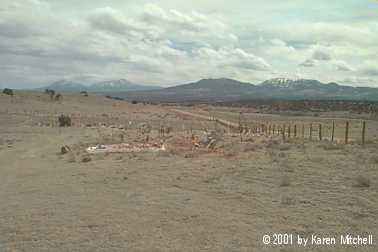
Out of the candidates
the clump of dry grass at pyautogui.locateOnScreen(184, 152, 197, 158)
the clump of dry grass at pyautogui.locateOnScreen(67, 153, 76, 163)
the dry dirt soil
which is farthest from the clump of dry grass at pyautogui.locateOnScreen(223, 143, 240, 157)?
the clump of dry grass at pyautogui.locateOnScreen(67, 153, 76, 163)

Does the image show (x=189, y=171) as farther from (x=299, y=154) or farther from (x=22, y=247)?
(x=22, y=247)

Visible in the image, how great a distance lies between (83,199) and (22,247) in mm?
4284

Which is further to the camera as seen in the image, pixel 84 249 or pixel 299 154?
pixel 299 154

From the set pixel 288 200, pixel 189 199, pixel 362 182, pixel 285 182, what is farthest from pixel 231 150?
pixel 288 200

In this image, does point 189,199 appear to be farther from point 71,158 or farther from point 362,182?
point 71,158

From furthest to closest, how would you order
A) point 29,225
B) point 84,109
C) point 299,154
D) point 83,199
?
point 84,109, point 299,154, point 83,199, point 29,225

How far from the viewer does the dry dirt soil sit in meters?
9.19

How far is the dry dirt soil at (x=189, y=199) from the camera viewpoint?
9.19 metres

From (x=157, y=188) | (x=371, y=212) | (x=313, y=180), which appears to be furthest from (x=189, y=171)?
(x=371, y=212)

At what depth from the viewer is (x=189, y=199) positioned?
12664mm

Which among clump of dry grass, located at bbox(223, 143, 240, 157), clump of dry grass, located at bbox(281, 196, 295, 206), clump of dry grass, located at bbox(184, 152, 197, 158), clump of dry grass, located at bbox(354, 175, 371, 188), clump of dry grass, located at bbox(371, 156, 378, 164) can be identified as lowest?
clump of dry grass, located at bbox(184, 152, 197, 158)

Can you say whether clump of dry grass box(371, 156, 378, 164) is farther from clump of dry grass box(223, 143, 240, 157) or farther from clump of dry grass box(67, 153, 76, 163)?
clump of dry grass box(67, 153, 76, 163)

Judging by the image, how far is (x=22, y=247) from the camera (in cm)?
888

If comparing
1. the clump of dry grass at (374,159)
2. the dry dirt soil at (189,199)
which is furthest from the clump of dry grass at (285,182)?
the clump of dry grass at (374,159)
